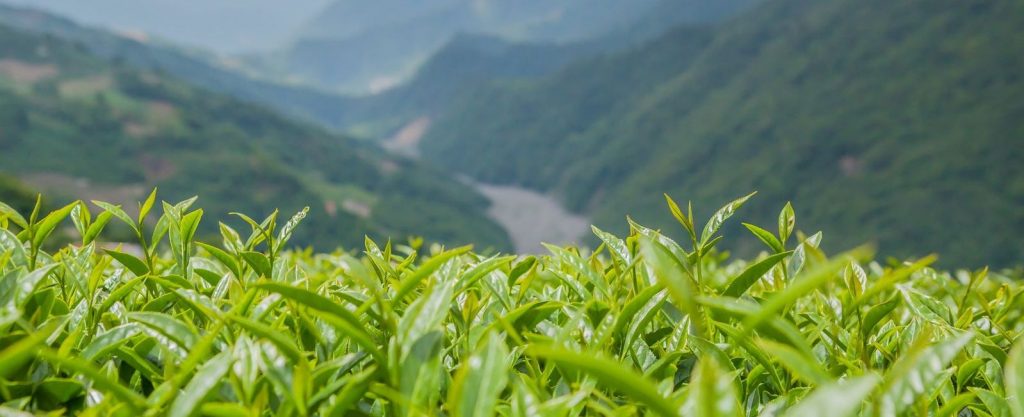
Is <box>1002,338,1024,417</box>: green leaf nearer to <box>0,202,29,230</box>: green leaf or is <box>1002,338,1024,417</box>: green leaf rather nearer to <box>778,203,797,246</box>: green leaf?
<box>778,203,797,246</box>: green leaf

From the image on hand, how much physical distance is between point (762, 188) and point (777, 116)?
3541 cm

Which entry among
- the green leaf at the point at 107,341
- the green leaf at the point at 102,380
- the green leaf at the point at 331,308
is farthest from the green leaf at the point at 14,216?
the green leaf at the point at 331,308

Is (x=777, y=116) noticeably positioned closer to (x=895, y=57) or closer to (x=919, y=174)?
(x=895, y=57)

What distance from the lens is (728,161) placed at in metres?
178

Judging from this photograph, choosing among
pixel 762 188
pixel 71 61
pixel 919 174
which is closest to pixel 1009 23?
pixel 919 174

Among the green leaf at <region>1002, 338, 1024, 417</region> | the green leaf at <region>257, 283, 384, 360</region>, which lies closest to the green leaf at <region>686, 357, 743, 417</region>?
the green leaf at <region>1002, 338, 1024, 417</region>

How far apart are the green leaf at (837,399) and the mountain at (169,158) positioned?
372 ft

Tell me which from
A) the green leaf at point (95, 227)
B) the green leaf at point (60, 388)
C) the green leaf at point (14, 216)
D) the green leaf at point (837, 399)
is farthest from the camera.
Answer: the green leaf at point (95, 227)

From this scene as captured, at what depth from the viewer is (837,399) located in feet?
3.18

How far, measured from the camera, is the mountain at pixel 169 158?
130 m

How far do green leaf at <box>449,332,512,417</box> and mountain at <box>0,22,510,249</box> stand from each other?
371 feet

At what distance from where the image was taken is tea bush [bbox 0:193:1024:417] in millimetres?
1291

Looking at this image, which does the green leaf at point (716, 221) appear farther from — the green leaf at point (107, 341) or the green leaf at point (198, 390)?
the green leaf at point (107, 341)

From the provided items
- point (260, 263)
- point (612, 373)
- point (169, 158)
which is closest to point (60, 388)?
point (260, 263)
